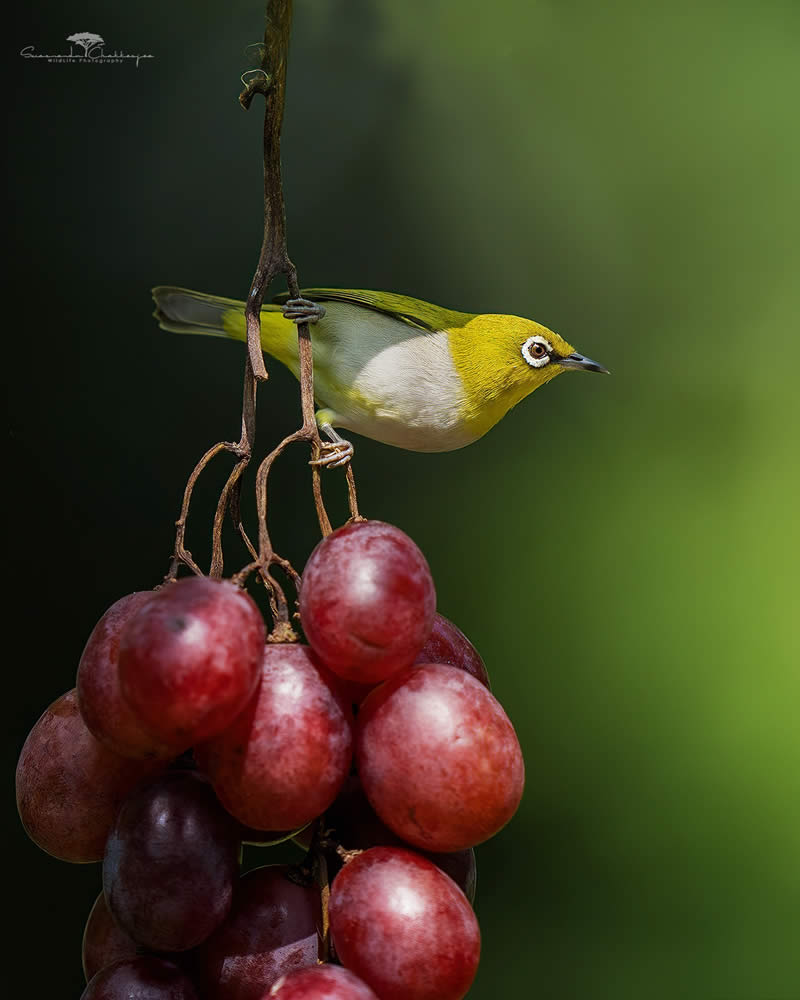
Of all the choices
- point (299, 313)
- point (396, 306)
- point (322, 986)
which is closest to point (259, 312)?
point (299, 313)

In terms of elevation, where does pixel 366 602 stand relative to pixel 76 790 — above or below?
above

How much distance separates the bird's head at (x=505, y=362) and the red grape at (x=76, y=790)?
67 centimetres

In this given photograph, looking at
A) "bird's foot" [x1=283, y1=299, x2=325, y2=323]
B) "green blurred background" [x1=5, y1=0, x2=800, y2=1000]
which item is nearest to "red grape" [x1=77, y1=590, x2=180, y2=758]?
"bird's foot" [x1=283, y1=299, x2=325, y2=323]

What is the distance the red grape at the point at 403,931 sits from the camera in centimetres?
57

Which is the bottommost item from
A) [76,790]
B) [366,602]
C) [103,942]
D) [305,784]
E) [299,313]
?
[103,942]

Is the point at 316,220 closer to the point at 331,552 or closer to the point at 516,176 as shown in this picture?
the point at 516,176

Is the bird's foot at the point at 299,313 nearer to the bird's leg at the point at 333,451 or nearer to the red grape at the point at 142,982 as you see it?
the bird's leg at the point at 333,451

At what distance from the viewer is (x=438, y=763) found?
59 cm

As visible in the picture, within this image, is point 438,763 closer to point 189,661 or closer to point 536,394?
point 189,661

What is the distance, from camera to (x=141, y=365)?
78.7 inches

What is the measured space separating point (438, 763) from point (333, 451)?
499mm

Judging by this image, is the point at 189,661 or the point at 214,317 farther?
the point at 214,317

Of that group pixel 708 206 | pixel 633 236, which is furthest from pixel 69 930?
pixel 708 206

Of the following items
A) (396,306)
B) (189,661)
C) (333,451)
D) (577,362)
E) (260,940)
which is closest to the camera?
(189,661)
